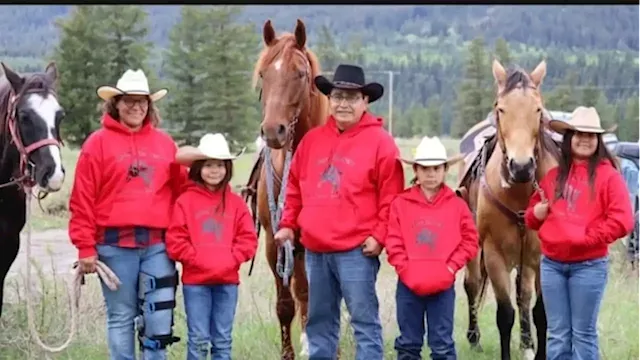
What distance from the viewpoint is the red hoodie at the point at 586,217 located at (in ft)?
16.5

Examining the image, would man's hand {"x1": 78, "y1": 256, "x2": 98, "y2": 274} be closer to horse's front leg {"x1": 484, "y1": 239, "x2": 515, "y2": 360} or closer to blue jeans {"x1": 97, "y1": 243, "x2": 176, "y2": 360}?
blue jeans {"x1": 97, "y1": 243, "x2": 176, "y2": 360}

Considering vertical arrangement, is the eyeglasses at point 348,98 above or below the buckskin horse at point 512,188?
above

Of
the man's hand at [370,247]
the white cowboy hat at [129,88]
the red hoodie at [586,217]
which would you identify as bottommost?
the man's hand at [370,247]

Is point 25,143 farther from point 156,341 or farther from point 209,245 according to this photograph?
point 156,341

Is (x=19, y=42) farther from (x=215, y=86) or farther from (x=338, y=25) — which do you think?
(x=338, y=25)

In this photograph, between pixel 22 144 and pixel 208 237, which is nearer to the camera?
pixel 208 237

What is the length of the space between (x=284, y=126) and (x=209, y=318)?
1.08 meters

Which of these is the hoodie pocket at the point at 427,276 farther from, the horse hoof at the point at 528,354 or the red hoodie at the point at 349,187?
the horse hoof at the point at 528,354

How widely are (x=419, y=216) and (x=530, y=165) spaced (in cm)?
73

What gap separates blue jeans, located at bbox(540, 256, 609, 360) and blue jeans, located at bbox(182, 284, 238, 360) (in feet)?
5.33

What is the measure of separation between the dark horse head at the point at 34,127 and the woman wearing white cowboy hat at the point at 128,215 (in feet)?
0.63

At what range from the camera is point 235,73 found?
28.3 feet

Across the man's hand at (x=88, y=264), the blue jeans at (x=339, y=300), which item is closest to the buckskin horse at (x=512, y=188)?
the blue jeans at (x=339, y=300)

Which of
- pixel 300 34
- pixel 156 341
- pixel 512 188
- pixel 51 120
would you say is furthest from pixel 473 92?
pixel 156 341
